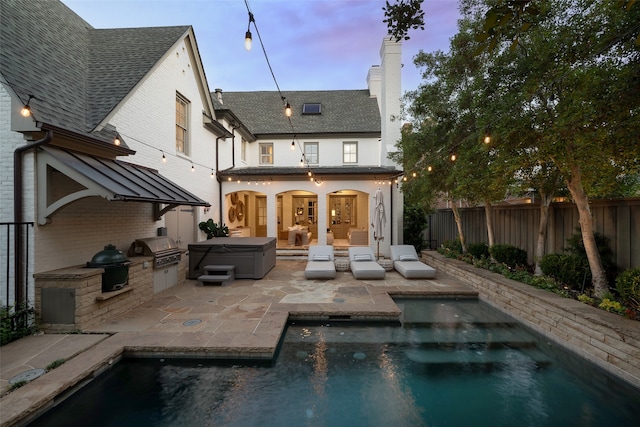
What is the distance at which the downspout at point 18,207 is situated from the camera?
16.5 feet

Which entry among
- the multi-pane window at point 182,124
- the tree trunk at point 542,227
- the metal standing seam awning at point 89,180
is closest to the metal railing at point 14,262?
the metal standing seam awning at point 89,180

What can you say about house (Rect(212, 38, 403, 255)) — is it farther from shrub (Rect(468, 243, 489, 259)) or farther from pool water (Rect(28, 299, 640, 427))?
pool water (Rect(28, 299, 640, 427))

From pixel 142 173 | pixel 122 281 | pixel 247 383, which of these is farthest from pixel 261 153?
pixel 247 383

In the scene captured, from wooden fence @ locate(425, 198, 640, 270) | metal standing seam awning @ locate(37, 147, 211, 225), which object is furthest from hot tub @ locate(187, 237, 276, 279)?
wooden fence @ locate(425, 198, 640, 270)

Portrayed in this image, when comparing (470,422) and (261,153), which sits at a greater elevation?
(261,153)

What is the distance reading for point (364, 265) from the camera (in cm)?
989

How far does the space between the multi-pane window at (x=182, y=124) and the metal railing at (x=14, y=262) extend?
18.7 ft

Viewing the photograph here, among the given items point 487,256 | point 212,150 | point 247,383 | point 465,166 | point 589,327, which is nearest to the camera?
point 247,383

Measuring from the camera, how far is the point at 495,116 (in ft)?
19.2

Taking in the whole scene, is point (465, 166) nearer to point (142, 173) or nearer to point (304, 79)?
point (142, 173)

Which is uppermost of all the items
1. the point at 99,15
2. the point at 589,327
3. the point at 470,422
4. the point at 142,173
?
the point at 99,15

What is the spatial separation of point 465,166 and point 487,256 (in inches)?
183

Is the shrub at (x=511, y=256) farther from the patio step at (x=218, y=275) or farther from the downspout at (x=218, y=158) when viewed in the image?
the downspout at (x=218, y=158)

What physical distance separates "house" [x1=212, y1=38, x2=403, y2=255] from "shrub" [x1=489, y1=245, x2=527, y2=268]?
12.8 feet
